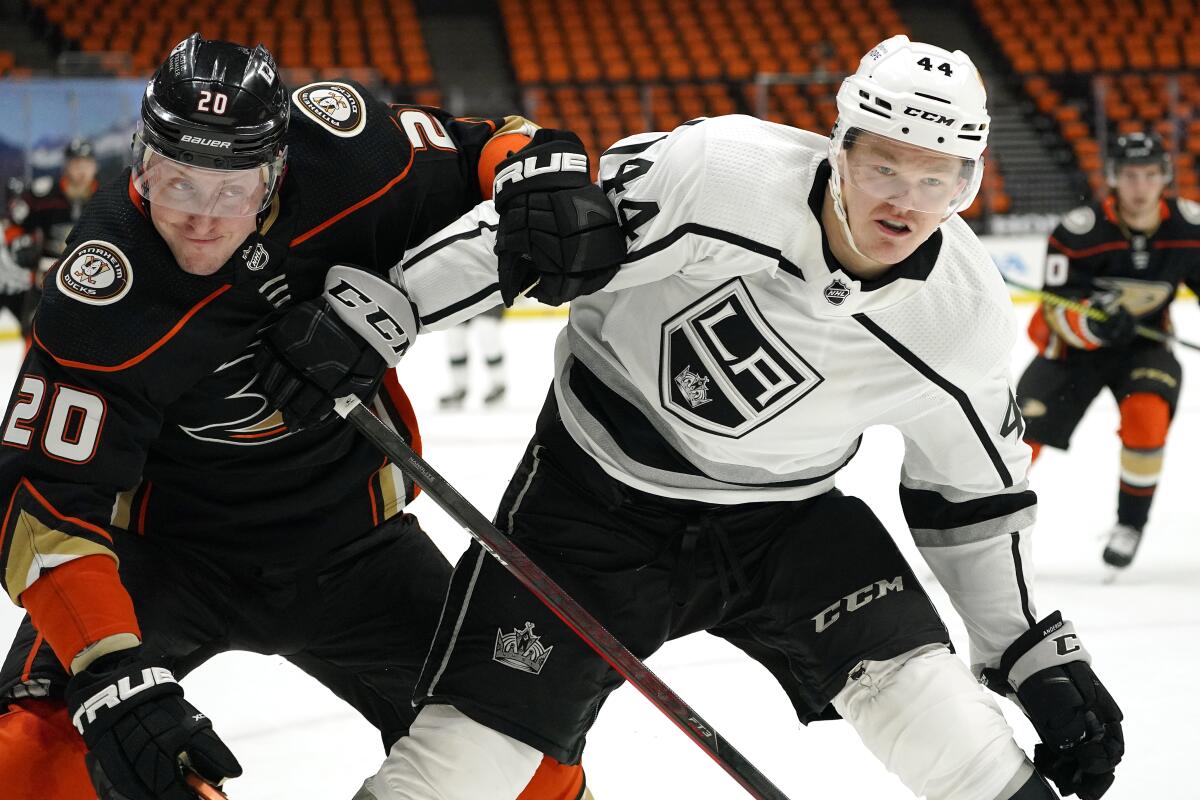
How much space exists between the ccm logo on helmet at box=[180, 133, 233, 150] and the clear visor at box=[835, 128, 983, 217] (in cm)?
81

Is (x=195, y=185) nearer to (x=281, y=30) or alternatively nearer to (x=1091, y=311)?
(x=1091, y=311)

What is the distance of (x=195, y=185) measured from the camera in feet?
5.66

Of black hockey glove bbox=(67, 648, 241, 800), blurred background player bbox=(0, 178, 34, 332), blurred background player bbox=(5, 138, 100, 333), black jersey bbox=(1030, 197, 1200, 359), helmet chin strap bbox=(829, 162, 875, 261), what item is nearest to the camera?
black hockey glove bbox=(67, 648, 241, 800)

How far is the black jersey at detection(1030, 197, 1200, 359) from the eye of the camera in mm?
4109

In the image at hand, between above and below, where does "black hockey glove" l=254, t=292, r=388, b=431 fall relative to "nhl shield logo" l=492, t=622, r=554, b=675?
above

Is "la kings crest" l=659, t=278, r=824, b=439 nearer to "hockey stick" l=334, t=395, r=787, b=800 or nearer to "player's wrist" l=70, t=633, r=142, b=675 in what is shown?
"hockey stick" l=334, t=395, r=787, b=800

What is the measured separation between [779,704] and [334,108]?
1.70 meters

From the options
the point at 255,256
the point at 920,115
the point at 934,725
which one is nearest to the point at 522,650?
the point at 934,725

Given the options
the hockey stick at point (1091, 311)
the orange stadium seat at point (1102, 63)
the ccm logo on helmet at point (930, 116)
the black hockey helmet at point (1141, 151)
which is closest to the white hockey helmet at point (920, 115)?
the ccm logo on helmet at point (930, 116)

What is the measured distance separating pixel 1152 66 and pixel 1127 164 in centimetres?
1051

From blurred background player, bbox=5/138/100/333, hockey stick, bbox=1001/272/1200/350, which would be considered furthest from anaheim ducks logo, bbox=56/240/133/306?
blurred background player, bbox=5/138/100/333

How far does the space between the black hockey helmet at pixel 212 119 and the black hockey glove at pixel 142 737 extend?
62 centimetres

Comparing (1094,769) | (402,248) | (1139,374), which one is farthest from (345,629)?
(1139,374)

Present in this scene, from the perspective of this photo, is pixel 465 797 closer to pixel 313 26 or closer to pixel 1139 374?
pixel 1139 374
